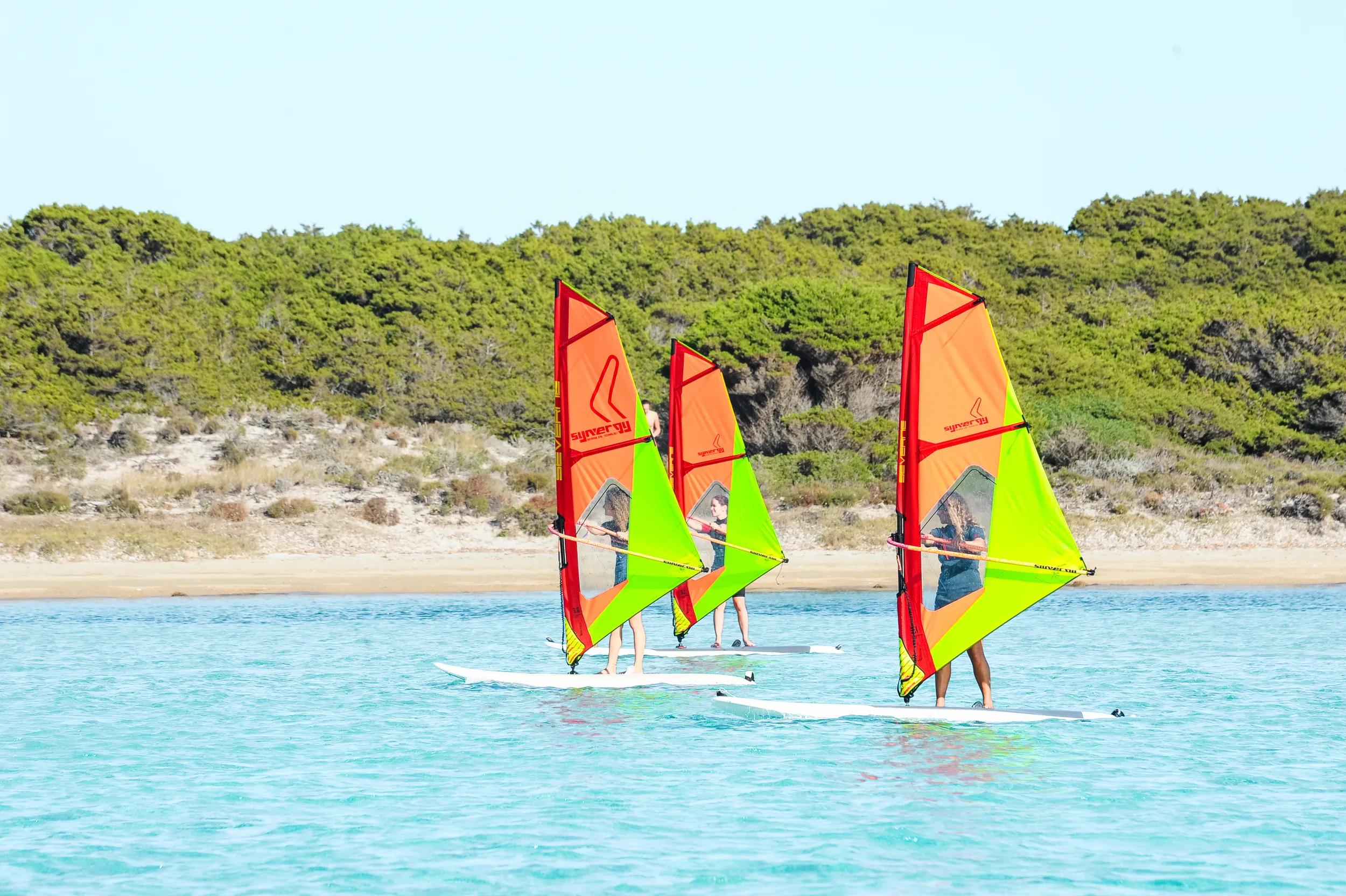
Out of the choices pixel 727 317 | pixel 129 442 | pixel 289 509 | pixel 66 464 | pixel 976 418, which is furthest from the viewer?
pixel 727 317

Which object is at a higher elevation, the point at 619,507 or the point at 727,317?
the point at 727,317

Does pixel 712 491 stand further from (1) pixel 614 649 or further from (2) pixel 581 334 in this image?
(2) pixel 581 334

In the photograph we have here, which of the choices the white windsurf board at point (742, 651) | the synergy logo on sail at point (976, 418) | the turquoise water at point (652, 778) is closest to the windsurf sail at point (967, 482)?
the synergy logo on sail at point (976, 418)

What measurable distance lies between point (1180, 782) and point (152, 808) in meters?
6.70

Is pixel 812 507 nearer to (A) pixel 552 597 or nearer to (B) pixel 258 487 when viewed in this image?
(A) pixel 552 597

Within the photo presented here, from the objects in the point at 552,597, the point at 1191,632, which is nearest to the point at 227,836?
the point at 1191,632

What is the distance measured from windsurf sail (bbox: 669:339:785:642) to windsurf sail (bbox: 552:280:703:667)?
287 centimetres

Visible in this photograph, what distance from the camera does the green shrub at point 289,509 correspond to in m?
29.5

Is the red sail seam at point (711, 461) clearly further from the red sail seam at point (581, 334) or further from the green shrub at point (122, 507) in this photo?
the green shrub at point (122, 507)

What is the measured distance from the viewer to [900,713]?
39.0 feet

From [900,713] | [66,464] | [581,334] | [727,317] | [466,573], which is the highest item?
[727,317]

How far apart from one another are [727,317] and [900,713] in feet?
94.7

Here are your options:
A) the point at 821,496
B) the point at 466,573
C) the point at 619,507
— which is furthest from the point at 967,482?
the point at 821,496

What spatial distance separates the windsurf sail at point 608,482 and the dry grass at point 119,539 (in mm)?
15588
